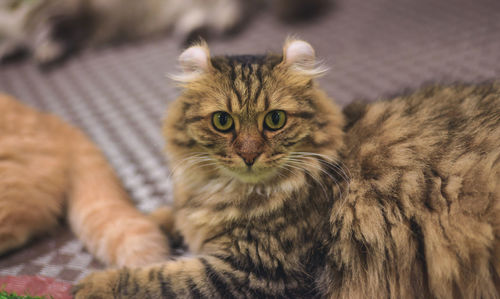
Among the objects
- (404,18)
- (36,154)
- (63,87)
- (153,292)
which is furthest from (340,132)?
(63,87)

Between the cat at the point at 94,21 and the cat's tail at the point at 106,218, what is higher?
the cat at the point at 94,21

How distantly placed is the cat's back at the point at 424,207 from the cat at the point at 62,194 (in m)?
0.62

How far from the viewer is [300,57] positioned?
1.07 meters

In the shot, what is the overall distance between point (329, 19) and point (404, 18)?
0.51 metres

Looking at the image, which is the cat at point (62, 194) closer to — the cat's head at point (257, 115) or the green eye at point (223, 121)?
the cat's head at point (257, 115)

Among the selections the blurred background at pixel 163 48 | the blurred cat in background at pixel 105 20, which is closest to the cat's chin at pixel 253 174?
the blurred background at pixel 163 48

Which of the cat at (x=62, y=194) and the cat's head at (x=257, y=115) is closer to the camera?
the cat's head at (x=257, y=115)

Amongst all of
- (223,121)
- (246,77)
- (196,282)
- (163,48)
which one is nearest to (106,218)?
(196,282)

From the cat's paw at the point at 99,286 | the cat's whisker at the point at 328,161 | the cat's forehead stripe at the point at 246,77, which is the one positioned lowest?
the cat's paw at the point at 99,286

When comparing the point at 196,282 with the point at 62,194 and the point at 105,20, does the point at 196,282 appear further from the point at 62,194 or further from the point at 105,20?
the point at 105,20

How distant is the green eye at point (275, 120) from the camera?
104 centimetres

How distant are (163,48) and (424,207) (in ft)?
7.97

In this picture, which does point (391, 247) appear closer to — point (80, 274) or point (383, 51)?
point (80, 274)

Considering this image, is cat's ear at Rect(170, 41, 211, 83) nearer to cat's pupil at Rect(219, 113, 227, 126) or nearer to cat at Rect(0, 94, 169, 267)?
cat's pupil at Rect(219, 113, 227, 126)
